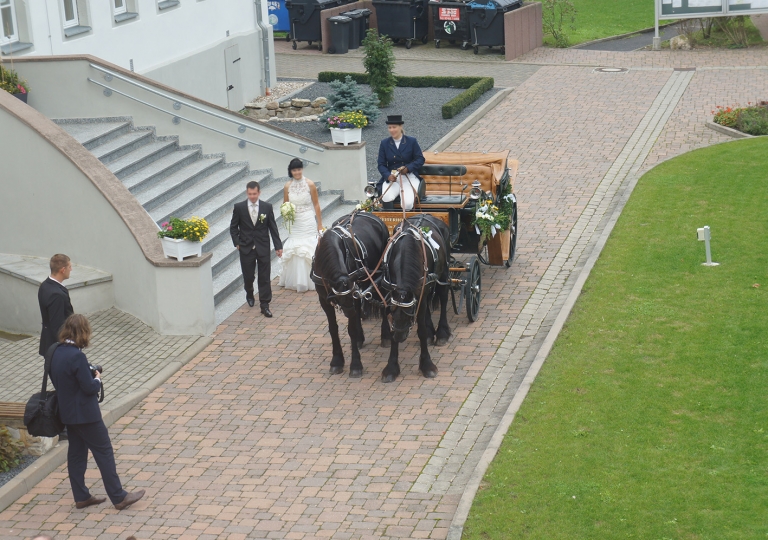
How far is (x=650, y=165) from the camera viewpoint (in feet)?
62.6

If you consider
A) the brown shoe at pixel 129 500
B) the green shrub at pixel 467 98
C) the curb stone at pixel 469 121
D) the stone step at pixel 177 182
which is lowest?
the brown shoe at pixel 129 500

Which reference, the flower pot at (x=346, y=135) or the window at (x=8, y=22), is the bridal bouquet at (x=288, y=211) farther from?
the window at (x=8, y=22)

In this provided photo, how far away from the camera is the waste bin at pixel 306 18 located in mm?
31422

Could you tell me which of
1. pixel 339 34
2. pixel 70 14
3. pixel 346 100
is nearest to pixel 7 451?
pixel 70 14

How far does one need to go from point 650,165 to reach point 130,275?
10247mm

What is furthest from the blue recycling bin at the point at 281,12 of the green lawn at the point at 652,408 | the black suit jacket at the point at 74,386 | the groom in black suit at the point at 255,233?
the black suit jacket at the point at 74,386

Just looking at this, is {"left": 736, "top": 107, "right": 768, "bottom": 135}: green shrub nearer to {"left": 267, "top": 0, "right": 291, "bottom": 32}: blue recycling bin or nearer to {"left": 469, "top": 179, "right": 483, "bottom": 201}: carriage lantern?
{"left": 469, "top": 179, "right": 483, "bottom": 201}: carriage lantern

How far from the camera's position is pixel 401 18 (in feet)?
105

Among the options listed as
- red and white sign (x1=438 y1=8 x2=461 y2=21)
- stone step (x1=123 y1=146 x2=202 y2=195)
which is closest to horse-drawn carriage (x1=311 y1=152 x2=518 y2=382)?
stone step (x1=123 y1=146 x2=202 y2=195)

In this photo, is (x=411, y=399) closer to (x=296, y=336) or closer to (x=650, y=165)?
(x=296, y=336)

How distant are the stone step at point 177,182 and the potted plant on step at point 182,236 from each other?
273 centimetres

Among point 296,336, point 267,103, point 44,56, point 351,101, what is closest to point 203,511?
point 296,336

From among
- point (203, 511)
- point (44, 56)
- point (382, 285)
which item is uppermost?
point (44, 56)

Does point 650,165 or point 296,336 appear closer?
A: point 296,336
